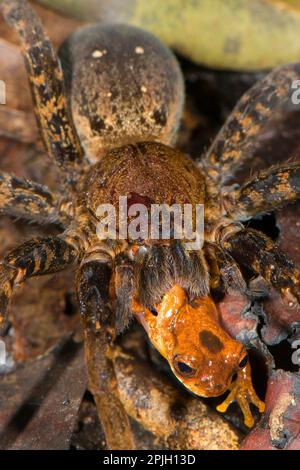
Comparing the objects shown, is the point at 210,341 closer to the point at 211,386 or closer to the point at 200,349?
the point at 200,349

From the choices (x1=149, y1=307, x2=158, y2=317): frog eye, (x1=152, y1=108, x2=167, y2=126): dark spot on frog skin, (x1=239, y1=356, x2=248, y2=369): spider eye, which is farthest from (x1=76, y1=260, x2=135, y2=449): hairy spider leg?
(x1=152, y1=108, x2=167, y2=126): dark spot on frog skin

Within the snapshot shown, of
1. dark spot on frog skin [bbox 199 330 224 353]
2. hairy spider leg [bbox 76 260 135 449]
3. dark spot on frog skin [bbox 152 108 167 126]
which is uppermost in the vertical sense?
dark spot on frog skin [bbox 152 108 167 126]

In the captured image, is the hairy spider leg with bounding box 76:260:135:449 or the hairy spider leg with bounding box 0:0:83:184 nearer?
the hairy spider leg with bounding box 76:260:135:449

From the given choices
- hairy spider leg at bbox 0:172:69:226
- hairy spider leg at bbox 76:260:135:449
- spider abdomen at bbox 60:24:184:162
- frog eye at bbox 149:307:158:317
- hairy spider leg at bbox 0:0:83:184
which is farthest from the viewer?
spider abdomen at bbox 60:24:184:162

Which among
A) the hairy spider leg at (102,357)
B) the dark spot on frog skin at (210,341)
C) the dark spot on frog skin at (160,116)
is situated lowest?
the hairy spider leg at (102,357)

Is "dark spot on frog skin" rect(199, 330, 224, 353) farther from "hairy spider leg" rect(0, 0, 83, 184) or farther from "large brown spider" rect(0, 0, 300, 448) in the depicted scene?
"hairy spider leg" rect(0, 0, 83, 184)

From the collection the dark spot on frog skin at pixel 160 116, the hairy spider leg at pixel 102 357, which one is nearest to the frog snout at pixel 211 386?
the hairy spider leg at pixel 102 357

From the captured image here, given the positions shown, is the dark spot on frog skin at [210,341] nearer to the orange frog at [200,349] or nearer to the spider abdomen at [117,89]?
the orange frog at [200,349]
